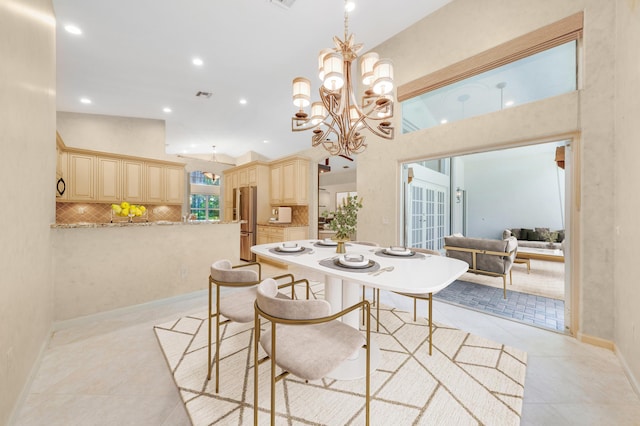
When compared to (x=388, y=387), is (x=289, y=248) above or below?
above

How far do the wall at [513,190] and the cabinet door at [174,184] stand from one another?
27.0 feet

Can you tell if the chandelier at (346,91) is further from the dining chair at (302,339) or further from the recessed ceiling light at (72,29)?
the recessed ceiling light at (72,29)

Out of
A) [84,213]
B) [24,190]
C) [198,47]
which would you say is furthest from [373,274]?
[84,213]

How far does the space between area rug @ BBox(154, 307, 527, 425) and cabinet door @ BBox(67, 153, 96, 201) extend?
4141 mm

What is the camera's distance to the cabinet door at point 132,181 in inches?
196

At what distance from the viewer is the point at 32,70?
168 centimetres

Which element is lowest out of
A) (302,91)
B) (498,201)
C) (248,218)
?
(248,218)

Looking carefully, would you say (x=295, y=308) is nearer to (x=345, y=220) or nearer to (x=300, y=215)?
(x=345, y=220)

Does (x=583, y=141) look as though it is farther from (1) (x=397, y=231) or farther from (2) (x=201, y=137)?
(2) (x=201, y=137)

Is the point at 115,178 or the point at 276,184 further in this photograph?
the point at 276,184

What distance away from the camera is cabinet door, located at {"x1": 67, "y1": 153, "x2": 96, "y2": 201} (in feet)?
14.6

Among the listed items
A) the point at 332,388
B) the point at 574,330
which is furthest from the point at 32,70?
the point at 574,330

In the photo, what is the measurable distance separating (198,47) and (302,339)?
3727 millimetres

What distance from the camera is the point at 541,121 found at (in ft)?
7.61
